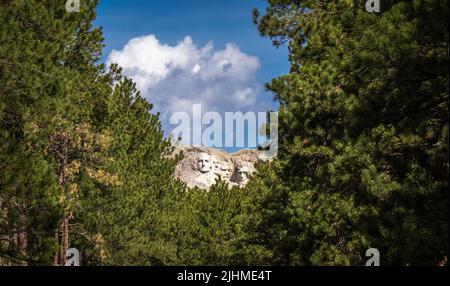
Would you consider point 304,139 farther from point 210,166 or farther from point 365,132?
point 210,166

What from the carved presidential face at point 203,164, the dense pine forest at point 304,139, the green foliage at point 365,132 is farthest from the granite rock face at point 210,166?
the green foliage at point 365,132

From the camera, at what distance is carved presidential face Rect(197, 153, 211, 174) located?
13962 centimetres

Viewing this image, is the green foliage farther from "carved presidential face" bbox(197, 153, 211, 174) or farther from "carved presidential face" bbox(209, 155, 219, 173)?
"carved presidential face" bbox(209, 155, 219, 173)

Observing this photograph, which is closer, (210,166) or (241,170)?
(241,170)

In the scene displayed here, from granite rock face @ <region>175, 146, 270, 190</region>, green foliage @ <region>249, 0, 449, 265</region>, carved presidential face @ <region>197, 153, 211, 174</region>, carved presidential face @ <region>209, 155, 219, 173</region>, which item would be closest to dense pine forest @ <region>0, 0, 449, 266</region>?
green foliage @ <region>249, 0, 449, 265</region>

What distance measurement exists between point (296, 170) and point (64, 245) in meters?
8.43

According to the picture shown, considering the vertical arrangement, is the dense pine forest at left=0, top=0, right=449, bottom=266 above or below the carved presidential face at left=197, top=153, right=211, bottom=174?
below

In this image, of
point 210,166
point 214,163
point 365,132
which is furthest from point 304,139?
point 214,163

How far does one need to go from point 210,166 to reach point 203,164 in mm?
2350

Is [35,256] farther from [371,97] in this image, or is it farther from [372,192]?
[371,97]

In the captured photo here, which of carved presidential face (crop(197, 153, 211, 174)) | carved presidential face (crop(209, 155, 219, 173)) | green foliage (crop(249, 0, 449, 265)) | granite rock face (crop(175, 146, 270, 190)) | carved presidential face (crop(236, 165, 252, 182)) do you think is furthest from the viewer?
carved presidential face (crop(209, 155, 219, 173))

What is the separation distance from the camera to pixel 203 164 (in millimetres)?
140125

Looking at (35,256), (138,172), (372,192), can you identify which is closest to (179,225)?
(138,172)

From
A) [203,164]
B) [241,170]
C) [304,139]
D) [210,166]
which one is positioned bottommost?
[304,139]
